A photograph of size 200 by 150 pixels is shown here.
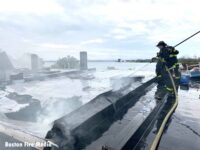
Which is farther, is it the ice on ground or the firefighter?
the firefighter

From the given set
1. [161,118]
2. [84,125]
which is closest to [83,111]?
[84,125]

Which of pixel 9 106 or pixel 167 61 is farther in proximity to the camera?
pixel 167 61

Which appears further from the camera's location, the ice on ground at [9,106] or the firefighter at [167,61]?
the firefighter at [167,61]

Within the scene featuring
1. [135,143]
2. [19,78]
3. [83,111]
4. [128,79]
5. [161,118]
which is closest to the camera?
[135,143]

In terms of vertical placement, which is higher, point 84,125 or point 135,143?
point 84,125

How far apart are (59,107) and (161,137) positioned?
7.98 feet

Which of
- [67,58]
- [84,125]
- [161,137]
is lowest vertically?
[161,137]

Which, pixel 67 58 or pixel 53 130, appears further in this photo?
pixel 67 58

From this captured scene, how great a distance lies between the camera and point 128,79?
835 centimetres

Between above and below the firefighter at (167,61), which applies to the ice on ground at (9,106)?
below

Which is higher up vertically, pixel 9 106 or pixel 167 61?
pixel 167 61

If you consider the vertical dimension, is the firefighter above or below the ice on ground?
above

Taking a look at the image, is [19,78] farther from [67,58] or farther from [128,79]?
[67,58]

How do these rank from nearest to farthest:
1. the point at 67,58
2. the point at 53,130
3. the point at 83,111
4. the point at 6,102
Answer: the point at 53,130 → the point at 83,111 → the point at 6,102 → the point at 67,58
